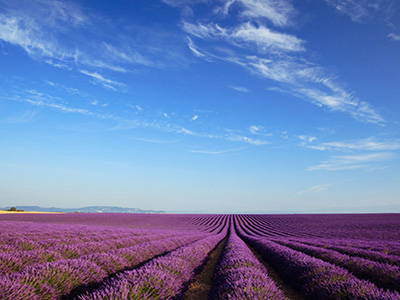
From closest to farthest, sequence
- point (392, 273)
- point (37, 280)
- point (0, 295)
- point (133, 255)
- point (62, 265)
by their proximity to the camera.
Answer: point (0, 295)
point (37, 280)
point (62, 265)
point (392, 273)
point (133, 255)

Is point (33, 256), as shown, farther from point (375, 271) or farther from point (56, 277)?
point (375, 271)

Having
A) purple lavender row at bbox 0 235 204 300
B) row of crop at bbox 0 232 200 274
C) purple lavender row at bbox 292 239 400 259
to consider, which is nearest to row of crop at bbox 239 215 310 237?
purple lavender row at bbox 292 239 400 259

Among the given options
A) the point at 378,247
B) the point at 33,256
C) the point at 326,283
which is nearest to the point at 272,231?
the point at 378,247

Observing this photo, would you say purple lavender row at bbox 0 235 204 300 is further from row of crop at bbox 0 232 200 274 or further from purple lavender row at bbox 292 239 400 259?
purple lavender row at bbox 292 239 400 259

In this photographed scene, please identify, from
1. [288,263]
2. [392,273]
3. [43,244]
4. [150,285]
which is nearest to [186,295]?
[150,285]

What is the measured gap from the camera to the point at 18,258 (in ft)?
14.8

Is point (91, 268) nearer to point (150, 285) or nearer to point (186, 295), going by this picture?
point (150, 285)

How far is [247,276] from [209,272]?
3575mm

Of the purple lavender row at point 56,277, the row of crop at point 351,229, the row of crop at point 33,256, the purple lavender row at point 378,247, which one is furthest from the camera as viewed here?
the row of crop at point 351,229

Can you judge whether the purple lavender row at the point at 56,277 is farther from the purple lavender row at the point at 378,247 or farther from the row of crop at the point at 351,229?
the row of crop at the point at 351,229

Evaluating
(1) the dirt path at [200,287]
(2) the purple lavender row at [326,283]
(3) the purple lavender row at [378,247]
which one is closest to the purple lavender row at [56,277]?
(1) the dirt path at [200,287]

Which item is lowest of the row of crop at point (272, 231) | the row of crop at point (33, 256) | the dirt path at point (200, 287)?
the row of crop at point (272, 231)

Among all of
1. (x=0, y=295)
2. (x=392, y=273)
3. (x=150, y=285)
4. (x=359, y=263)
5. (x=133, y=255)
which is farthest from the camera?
(x=133, y=255)

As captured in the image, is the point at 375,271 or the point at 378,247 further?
the point at 378,247
